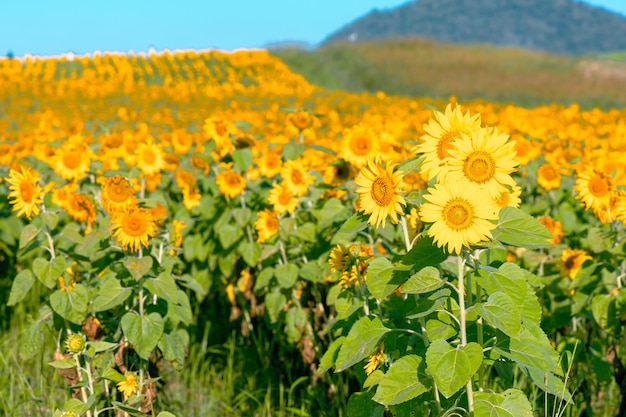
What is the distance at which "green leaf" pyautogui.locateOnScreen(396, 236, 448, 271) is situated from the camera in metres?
1.63

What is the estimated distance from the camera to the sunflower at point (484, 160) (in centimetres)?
160

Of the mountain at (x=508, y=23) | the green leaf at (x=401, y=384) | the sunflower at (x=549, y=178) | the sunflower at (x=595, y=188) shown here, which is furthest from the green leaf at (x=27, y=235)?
the mountain at (x=508, y=23)

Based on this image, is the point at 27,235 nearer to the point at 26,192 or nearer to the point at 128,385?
the point at 26,192

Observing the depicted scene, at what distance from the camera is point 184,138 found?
4316 mm

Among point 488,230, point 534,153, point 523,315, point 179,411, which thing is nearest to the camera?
point 488,230

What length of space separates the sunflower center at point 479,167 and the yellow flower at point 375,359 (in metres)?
0.61

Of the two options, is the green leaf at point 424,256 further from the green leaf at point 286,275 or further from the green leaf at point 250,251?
the green leaf at point 250,251

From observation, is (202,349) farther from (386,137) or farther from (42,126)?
(42,126)

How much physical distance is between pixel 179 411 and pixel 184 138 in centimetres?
179

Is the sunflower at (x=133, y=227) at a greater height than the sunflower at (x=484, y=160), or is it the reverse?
the sunflower at (x=484, y=160)

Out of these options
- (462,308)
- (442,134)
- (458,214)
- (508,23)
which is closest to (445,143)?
(442,134)

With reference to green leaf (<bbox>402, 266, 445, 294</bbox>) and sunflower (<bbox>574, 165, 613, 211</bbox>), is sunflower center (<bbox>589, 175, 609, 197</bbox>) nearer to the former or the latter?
sunflower (<bbox>574, 165, 613, 211</bbox>)

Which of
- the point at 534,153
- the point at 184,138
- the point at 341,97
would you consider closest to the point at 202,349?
the point at 184,138

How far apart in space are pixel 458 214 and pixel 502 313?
0.83 feet
